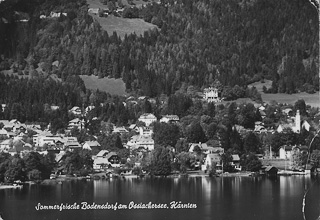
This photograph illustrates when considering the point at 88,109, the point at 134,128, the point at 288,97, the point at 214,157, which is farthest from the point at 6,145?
the point at 288,97

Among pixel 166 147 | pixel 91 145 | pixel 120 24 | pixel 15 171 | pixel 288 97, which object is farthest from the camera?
pixel 120 24

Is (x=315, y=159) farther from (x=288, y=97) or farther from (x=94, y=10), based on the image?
(x=94, y=10)

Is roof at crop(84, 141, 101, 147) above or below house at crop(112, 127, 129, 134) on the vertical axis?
below

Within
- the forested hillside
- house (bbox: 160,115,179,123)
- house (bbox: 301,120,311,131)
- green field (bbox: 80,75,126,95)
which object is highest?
the forested hillside

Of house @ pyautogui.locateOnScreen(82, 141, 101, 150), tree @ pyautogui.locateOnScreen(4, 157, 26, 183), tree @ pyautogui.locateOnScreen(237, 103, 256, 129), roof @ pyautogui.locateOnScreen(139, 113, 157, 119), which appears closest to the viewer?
tree @ pyautogui.locateOnScreen(4, 157, 26, 183)

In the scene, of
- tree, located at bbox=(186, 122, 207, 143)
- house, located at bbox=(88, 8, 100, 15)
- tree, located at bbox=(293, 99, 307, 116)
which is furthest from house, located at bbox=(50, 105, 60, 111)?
house, located at bbox=(88, 8, 100, 15)

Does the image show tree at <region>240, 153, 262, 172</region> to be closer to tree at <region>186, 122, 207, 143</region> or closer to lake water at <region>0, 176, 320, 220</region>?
lake water at <region>0, 176, 320, 220</region>
